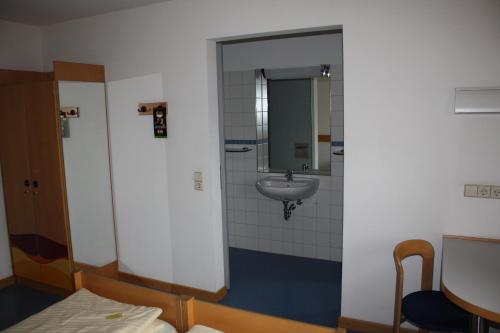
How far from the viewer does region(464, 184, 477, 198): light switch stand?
270cm

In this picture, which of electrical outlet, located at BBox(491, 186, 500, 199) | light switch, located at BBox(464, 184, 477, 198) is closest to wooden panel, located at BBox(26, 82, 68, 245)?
light switch, located at BBox(464, 184, 477, 198)

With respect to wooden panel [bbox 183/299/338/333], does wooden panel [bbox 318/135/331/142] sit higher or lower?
higher

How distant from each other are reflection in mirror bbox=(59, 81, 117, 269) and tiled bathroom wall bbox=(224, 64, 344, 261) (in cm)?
146

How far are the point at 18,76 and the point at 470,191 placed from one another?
430 centimetres

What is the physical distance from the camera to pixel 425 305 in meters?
2.43

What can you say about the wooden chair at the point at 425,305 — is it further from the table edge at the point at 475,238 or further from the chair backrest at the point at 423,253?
the table edge at the point at 475,238

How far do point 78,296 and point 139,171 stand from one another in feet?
5.82

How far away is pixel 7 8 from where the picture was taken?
364cm

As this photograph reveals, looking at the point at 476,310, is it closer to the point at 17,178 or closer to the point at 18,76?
the point at 17,178

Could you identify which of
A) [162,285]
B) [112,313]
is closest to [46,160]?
[162,285]

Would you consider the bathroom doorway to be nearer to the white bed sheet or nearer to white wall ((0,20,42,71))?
the white bed sheet

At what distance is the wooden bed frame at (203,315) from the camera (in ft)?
5.94

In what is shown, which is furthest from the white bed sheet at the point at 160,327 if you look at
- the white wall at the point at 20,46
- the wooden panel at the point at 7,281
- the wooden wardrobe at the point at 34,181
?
the white wall at the point at 20,46

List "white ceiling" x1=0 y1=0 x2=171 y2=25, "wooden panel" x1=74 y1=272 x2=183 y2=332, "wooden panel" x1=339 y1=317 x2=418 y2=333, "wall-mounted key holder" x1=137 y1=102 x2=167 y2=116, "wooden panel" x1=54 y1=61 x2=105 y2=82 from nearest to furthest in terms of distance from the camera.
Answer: "wooden panel" x1=74 y1=272 x2=183 y2=332
"wooden panel" x1=339 y1=317 x2=418 y2=333
"white ceiling" x1=0 y1=0 x2=171 y2=25
"wooden panel" x1=54 y1=61 x2=105 y2=82
"wall-mounted key holder" x1=137 y1=102 x2=167 y2=116
